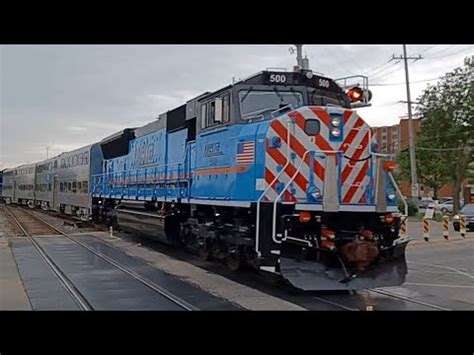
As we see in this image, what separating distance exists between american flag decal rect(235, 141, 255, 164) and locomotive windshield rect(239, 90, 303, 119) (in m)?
0.69

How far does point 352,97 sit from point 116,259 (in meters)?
7.16

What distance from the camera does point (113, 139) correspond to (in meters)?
22.8

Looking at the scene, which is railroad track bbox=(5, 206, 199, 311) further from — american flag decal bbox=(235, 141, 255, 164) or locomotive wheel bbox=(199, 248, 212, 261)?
american flag decal bbox=(235, 141, 255, 164)

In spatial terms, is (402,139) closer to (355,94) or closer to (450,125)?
(450,125)

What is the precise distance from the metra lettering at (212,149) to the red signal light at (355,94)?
2699 millimetres

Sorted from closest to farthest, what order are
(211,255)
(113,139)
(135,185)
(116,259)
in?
(211,255)
(116,259)
(135,185)
(113,139)

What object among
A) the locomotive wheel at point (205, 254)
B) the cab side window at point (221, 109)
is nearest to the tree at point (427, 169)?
the locomotive wheel at point (205, 254)

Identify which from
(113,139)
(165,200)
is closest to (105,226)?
(113,139)

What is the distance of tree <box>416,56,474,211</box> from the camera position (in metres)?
49.8

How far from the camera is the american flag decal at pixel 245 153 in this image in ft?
33.4

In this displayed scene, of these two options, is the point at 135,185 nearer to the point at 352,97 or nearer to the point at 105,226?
the point at 105,226

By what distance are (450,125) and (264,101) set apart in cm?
4310

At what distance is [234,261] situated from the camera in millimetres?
11500

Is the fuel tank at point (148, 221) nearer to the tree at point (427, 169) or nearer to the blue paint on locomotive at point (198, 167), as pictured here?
the blue paint on locomotive at point (198, 167)
